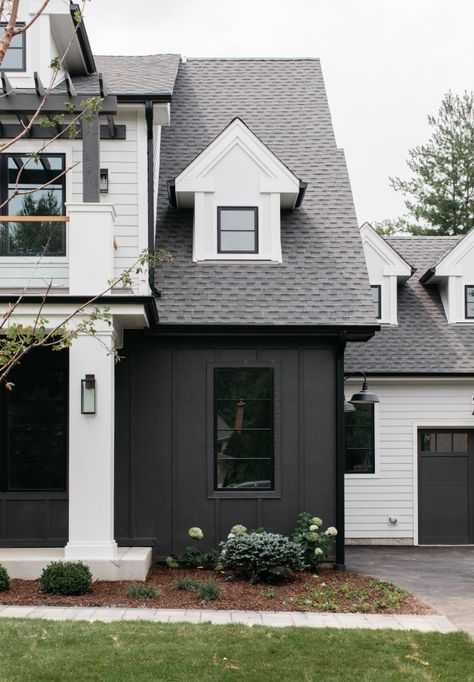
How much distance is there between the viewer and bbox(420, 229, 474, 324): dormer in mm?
18047

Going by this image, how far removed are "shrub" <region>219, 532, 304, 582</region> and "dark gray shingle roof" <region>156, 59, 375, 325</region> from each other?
301cm

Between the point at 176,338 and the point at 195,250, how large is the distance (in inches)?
59.5

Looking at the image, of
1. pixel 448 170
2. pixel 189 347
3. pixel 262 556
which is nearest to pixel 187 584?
pixel 262 556

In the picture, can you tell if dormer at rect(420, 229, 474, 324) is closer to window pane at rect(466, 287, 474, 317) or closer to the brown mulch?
window pane at rect(466, 287, 474, 317)

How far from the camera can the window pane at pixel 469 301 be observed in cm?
1820

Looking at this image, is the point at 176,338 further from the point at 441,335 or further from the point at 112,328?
the point at 441,335

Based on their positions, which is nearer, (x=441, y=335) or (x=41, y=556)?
(x=41, y=556)

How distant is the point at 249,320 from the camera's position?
12797 mm

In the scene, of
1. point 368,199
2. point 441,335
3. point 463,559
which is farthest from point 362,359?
point 368,199

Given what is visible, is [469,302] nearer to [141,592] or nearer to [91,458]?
[91,458]

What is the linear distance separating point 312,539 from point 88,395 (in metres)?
3.47

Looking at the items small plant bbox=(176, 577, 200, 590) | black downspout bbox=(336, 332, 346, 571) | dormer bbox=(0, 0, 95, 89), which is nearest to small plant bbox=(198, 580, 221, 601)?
small plant bbox=(176, 577, 200, 590)

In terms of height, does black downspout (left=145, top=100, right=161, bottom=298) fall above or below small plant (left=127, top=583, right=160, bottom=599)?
above

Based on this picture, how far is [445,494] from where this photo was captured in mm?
16938
